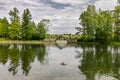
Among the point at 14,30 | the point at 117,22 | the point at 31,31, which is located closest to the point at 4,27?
the point at 14,30

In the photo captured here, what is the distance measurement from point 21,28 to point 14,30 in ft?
17.9

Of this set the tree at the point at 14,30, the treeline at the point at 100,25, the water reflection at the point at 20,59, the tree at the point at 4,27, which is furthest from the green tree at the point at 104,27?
the tree at the point at 4,27

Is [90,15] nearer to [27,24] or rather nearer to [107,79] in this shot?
[27,24]

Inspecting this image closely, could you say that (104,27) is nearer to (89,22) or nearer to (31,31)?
(89,22)

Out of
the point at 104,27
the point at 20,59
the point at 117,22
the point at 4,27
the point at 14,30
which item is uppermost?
the point at 117,22

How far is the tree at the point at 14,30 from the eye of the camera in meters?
97.2

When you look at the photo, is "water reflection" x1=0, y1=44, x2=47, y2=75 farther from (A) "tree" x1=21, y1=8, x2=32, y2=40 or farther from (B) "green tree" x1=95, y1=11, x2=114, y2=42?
(A) "tree" x1=21, y1=8, x2=32, y2=40

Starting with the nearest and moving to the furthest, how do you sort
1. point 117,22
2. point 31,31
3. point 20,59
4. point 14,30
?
point 20,59
point 117,22
point 14,30
point 31,31

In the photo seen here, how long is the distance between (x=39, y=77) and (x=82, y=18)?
73.9 m

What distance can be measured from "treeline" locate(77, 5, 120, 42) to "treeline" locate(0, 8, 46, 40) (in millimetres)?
24430

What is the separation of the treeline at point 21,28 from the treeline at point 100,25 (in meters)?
24.4

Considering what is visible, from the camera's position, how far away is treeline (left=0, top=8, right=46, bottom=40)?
98.4 meters

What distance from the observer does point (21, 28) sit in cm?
10281

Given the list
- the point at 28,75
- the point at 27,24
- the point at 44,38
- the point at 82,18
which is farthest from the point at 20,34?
the point at 28,75
